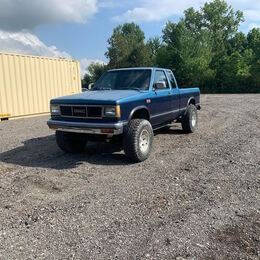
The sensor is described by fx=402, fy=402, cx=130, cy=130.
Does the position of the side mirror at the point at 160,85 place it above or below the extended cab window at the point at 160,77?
below

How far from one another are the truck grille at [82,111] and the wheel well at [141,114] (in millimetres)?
929

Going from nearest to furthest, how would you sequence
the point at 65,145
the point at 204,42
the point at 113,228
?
the point at 113,228
the point at 65,145
the point at 204,42

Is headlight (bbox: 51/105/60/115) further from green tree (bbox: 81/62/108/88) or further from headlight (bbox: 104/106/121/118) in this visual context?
green tree (bbox: 81/62/108/88)

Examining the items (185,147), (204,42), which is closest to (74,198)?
(185,147)

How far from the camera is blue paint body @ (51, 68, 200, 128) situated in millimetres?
7688

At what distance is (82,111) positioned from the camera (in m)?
7.86

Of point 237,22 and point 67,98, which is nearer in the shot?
point 67,98

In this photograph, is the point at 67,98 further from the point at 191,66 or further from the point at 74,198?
the point at 191,66

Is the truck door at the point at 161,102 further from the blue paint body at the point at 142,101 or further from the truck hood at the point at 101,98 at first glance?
the truck hood at the point at 101,98

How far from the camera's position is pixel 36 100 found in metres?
17.8

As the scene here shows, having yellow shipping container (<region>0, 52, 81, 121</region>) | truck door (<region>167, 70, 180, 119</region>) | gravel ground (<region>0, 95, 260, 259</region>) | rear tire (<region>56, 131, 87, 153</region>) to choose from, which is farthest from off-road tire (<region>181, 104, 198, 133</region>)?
yellow shipping container (<region>0, 52, 81, 121</region>)

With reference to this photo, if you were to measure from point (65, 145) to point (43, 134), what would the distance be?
11.4ft

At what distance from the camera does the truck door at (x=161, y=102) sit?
352 inches

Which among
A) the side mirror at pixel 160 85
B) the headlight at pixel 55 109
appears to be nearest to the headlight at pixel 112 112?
the headlight at pixel 55 109
